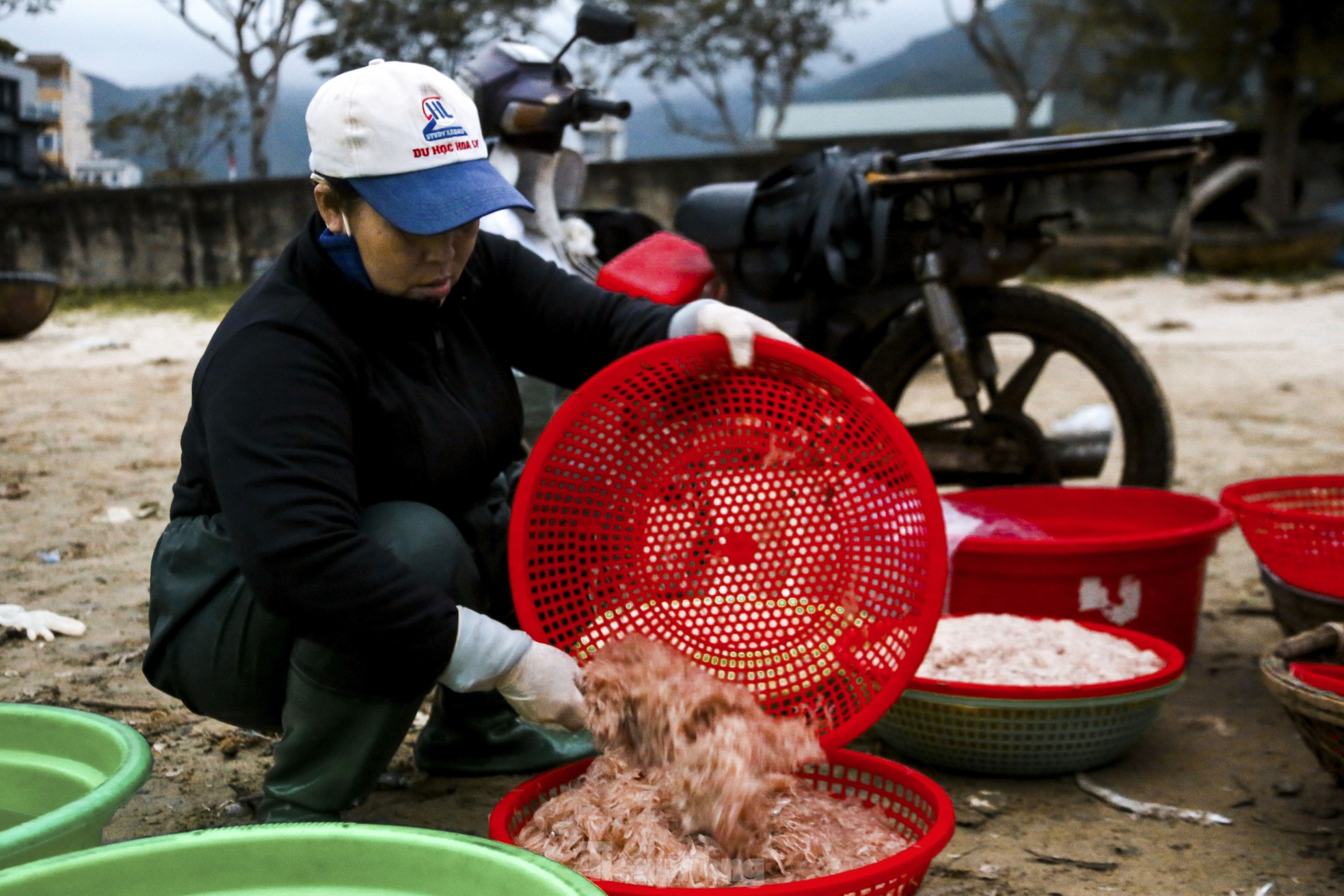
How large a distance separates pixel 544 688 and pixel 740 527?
1.80 ft

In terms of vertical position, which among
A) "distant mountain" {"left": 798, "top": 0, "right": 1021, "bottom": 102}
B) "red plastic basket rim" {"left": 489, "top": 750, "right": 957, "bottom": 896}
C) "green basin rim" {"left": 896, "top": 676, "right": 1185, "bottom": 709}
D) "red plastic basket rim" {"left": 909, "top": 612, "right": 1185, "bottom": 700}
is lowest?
"green basin rim" {"left": 896, "top": 676, "right": 1185, "bottom": 709}

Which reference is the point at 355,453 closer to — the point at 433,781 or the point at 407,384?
the point at 407,384

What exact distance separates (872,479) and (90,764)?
1105 mm

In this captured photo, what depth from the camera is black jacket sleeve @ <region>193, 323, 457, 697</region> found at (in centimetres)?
139

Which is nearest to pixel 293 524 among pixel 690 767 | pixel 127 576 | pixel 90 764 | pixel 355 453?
pixel 355 453

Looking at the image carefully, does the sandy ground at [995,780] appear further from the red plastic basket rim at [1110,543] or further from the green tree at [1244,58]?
the green tree at [1244,58]

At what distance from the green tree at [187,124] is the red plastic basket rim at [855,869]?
17.7 metres

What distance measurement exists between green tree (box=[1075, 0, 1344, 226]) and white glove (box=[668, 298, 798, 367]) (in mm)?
12437

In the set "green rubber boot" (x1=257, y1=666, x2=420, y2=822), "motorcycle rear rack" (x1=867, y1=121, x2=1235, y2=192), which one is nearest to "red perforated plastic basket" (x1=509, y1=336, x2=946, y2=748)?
"green rubber boot" (x1=257, y1=666, x2=420, y2=822)

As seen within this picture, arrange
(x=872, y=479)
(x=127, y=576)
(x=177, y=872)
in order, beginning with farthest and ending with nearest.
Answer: (x=127, y=576) < (x=872, y=479) < (x=177, y=872)

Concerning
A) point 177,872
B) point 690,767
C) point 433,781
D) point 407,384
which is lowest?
point 433,781

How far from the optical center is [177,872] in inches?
43.8

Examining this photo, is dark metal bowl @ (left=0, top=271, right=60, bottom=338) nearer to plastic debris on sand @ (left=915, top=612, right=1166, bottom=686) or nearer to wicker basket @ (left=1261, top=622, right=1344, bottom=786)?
plastic debris on sand @ (left=915, top=612, right=1166, bottom=686)

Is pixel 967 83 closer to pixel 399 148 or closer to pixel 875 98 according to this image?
pixel 875 98
